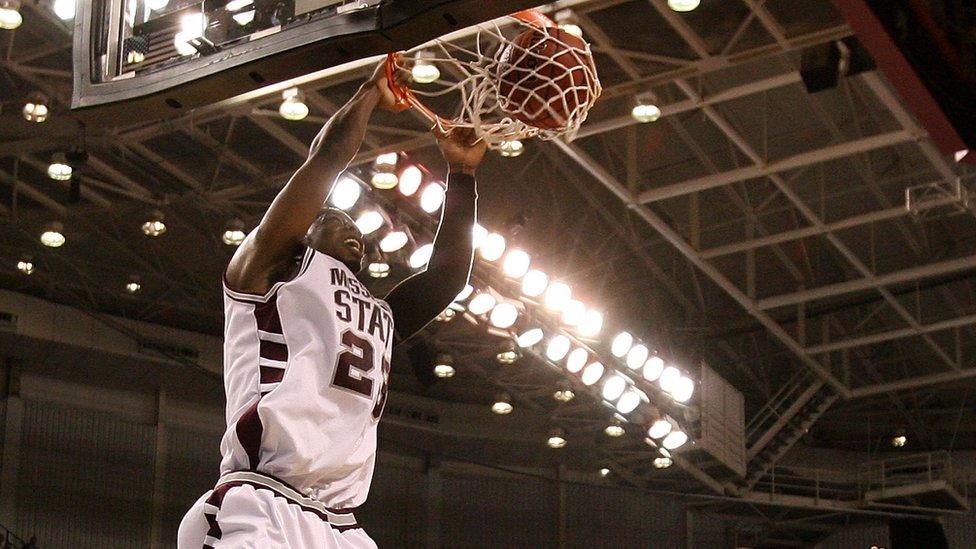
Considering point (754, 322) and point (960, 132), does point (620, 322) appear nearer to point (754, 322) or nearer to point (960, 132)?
point (754, 322)

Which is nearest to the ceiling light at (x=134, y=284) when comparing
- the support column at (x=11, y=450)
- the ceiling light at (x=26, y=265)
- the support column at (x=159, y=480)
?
the ceiling light at (x=26, y=265)

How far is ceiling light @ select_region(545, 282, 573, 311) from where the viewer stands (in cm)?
1545

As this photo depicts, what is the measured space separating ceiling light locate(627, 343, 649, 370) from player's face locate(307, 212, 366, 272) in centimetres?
1295

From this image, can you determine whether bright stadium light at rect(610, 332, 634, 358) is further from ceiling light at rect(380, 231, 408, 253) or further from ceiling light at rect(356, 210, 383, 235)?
ceiling light at rect(356, 210, 383, 235)

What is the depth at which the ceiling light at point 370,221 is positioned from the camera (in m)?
13.3

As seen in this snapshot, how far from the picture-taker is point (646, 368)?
17.3 m

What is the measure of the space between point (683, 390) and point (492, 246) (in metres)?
4.66

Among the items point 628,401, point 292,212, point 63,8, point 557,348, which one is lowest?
point 292,212

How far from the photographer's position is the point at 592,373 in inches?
655

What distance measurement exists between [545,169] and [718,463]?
506 cm

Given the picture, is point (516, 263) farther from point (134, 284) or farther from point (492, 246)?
point (134, 284)

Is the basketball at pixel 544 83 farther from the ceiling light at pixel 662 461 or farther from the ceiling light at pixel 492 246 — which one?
the ceiling light at pixel 662 461

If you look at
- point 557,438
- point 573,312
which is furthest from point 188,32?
point 557,438

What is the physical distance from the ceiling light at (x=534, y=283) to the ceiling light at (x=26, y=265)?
5.96 metres
